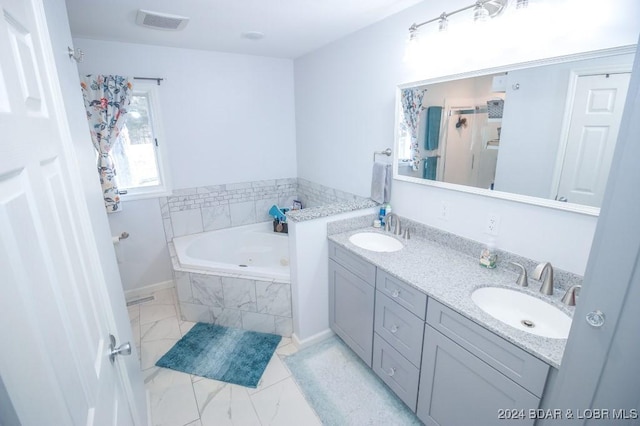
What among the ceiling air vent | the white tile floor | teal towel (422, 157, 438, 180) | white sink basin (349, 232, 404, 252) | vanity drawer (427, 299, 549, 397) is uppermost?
the ceiling air vent

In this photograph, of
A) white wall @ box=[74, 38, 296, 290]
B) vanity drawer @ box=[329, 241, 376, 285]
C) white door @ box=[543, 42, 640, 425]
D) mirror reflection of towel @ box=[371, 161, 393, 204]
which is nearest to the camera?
white door @ box=[543, 42, 640, 425]

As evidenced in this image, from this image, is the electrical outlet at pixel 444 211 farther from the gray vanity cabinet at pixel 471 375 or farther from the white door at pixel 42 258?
the white door at pixel 42 258

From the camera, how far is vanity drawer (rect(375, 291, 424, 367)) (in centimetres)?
153

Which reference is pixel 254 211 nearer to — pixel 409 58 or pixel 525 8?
pixel 409 58

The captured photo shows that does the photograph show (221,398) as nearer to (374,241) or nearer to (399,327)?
(399,327)

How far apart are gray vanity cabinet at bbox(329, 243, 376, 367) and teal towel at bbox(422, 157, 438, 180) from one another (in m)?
0.74

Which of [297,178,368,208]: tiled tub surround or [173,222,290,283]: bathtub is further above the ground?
[297,178,368,208]: tiled tub surround

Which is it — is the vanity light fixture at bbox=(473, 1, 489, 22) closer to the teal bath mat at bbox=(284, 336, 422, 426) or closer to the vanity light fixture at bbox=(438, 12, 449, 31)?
the vanity light fixture at bbox=(438, 12, 449, 31)

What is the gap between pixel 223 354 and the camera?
224 centimetres

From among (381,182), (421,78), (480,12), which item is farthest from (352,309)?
(480,12)

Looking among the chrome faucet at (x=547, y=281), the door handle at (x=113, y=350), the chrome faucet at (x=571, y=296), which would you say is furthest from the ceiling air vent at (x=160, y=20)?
the chrome faucet at (x=571, y=296)

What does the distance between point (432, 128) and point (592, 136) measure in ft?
2.78

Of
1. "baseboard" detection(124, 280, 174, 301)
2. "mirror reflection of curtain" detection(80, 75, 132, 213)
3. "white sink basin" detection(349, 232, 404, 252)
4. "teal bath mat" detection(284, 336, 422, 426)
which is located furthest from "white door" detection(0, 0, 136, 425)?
"baseboard" detection(124, 280, 174, 301)

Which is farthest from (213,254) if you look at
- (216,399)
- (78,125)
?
(78,125)
